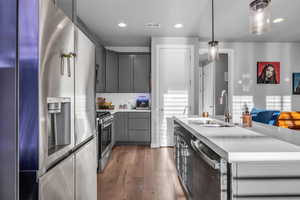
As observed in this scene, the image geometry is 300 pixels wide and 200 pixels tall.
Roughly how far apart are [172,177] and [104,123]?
1378 millimetres

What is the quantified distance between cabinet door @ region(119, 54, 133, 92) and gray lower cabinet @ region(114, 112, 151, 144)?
0.77m

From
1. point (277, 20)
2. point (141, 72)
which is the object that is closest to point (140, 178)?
point (141, 72)

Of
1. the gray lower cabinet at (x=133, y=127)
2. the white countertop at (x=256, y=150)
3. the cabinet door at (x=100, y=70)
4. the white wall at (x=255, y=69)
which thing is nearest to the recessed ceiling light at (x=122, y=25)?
the cabinet door at (x=100, y=70)

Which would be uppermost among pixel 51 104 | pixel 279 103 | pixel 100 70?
pixel 100 70

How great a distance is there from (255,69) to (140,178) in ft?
14.5

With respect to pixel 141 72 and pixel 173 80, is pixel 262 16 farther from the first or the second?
pixel 141 72

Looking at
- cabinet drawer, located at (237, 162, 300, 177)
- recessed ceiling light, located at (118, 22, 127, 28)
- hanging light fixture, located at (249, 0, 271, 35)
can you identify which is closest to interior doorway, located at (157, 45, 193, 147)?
recessed ceiling light, located at (118, 22, 127, 28)

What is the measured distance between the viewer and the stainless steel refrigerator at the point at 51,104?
1.04m

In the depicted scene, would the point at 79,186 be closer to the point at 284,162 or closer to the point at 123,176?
the point at 284,162

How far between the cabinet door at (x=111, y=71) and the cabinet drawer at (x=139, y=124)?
1005 millimetres

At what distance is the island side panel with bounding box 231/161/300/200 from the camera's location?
4.10 ft

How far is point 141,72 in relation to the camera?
20.0ft

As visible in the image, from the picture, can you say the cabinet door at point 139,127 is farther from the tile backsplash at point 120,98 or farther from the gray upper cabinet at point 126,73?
the tile backsplash at point 120,98

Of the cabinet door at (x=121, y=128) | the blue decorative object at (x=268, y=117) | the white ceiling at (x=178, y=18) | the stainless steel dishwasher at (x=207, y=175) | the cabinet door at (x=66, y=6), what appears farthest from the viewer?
the cabinet door at (x=121, y=128)
